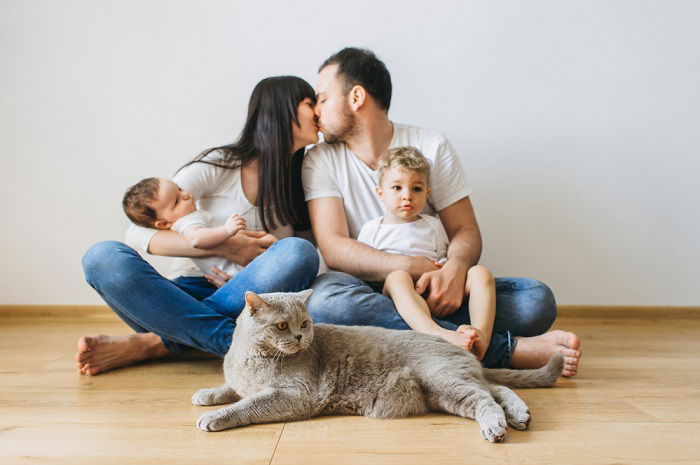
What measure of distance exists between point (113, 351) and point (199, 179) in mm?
588

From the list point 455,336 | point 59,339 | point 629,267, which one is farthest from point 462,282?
point 59,339

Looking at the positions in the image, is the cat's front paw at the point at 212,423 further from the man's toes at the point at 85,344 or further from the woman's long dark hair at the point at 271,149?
the woman's long dark hair at the point at 271,149

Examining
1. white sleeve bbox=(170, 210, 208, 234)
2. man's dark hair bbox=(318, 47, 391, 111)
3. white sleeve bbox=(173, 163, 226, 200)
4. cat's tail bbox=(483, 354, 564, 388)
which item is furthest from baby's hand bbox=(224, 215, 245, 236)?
cat's tail bbox=(483, 354, 564, 388)

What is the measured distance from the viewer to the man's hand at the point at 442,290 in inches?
59.9

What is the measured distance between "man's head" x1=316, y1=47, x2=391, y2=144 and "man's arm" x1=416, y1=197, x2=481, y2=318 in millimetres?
455

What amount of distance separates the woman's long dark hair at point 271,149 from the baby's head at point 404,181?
0.33m

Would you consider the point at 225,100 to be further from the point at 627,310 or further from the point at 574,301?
the point at 627,310

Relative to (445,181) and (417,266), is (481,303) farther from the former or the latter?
(445,181)

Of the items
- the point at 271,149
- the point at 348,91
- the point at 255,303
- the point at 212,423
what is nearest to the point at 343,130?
the point at 348,91

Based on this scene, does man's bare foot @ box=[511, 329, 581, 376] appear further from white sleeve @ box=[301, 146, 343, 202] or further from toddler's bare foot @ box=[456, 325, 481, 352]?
white sleeve @ box=[301, 146, 343, 202]

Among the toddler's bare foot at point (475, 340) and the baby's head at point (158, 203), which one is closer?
the toddler's bare foot at point (475, 340)

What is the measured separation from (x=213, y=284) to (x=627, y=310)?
5.93ft

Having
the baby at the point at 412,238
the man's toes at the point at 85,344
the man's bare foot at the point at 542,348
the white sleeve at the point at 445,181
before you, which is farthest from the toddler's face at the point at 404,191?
the man's toes at the point at 85,344

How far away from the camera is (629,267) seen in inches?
92.0
